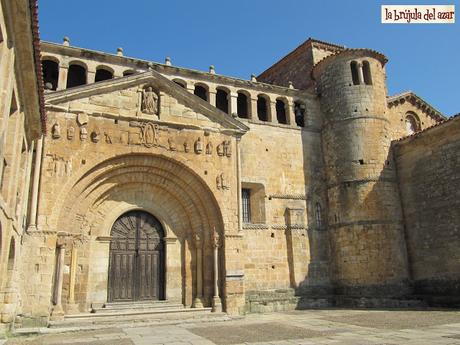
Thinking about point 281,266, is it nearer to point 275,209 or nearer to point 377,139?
point 275,209

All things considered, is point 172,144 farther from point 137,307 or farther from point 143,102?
point 137,307

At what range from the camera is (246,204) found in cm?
1723

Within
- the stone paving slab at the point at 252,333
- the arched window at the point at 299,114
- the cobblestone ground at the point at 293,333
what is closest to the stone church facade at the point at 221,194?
the arched window at the point at 299,114

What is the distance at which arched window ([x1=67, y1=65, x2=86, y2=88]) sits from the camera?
54.6 feet

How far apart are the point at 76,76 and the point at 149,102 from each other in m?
4.62

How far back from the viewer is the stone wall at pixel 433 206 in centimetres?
1530

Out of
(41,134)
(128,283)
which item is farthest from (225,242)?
(41,134)

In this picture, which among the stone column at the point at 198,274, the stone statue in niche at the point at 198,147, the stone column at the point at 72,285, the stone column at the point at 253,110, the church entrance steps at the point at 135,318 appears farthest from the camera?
the stone column at the point at 253,110

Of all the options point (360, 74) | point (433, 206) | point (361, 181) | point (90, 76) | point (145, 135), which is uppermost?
point (360, 74)

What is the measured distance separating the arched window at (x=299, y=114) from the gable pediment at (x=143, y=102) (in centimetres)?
509

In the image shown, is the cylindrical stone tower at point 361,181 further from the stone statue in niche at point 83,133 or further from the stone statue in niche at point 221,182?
the stone statue in niche at point 83,133

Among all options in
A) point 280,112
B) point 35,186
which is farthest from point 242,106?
point 35,186

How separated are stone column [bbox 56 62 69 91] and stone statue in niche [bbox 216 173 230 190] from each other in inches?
268

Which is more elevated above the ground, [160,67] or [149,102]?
[160,67]
